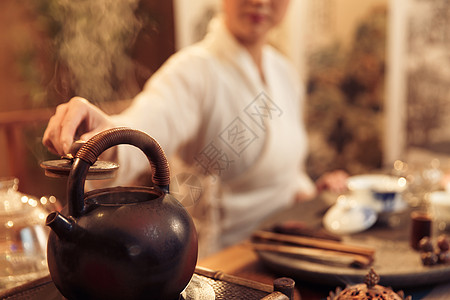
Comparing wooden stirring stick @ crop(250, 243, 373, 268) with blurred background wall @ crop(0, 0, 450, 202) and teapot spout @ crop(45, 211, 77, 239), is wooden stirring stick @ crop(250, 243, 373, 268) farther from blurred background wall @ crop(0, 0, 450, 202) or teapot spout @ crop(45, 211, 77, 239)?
blurred background wall @ crop(0, 0, 450, 202)

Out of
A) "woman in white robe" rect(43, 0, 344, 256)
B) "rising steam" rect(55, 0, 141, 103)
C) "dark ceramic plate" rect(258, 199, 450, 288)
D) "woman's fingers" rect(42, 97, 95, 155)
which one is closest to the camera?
"woman's fingers" rect(42, 97, 95, 155)

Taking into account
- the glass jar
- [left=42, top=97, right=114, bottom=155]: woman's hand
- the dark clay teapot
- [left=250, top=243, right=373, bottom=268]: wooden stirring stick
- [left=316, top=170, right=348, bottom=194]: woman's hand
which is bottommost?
[left=316, top=170, right=348, bottom=194]: woman's hand

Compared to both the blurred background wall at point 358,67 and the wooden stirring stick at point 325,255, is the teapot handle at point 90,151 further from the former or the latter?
the blurred background wall at point 358,67

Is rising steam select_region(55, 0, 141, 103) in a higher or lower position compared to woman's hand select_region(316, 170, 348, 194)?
higher

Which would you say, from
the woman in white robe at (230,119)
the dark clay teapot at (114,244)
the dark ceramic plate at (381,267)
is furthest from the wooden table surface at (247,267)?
the dark clay teapot at (114,244)

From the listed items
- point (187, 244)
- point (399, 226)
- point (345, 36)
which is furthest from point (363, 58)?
point (187, 244)

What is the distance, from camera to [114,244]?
59 centimetres

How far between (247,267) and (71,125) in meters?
0.61

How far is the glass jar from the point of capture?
3.44 feet

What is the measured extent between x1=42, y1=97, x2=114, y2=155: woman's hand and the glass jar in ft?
1.04

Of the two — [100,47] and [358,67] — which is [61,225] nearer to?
[100,47]

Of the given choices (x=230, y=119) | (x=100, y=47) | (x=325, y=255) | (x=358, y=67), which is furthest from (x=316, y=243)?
(x=358, y=67)

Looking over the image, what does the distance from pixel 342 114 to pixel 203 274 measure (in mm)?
3276

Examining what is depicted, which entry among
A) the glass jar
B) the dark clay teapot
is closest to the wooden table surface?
the glass jar
